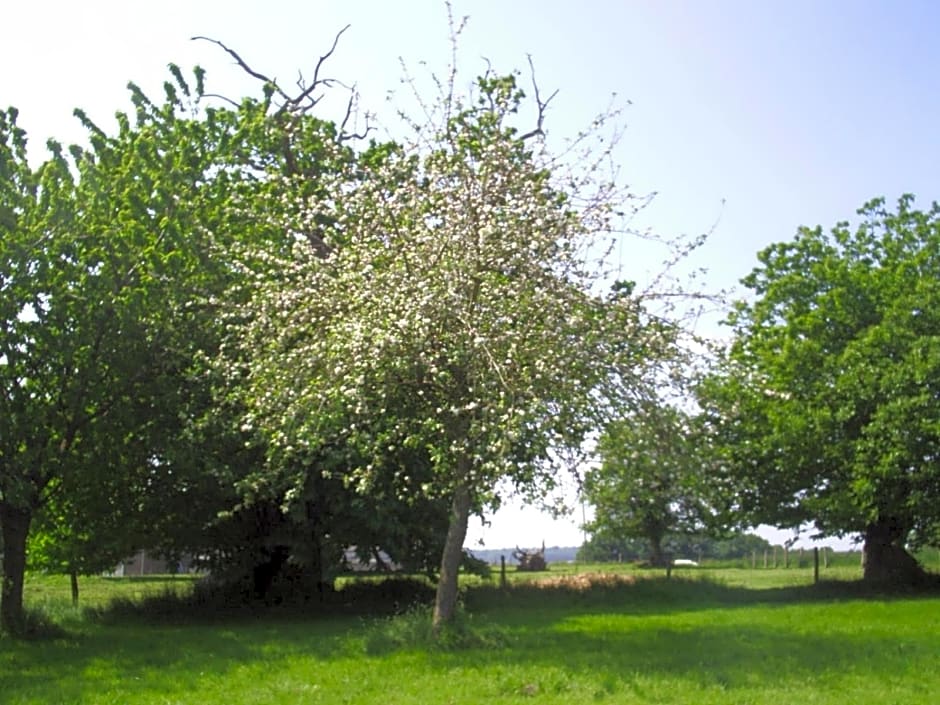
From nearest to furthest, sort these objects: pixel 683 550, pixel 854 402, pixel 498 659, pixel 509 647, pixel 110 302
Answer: pixel 498 659 → pixel 509 647 → pixel 110 302 → pixel 854 402 → pixel 683 550

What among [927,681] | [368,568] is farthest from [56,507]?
[927,681]

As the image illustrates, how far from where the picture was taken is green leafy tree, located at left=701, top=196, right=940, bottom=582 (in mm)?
24953

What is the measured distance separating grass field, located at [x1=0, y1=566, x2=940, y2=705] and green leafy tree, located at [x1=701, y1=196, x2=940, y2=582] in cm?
456

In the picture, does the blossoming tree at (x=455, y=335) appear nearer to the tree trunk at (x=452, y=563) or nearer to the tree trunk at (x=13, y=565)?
the tree trunk at (x=452, y=563)

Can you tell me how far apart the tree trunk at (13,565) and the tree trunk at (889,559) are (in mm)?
20833

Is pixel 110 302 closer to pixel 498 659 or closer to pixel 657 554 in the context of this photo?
pixel 498 659

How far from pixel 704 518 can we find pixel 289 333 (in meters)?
17.7

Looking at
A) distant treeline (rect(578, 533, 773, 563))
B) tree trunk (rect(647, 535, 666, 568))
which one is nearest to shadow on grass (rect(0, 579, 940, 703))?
tree trunk (rect(647, 535, 666, 568))

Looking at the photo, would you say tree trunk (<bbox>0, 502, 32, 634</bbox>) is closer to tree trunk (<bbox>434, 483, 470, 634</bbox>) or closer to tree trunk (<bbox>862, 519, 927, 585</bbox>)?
tree trunk (<bbox>434, 483, 470, 634</bbox>)

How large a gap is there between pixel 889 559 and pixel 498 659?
1876 cm

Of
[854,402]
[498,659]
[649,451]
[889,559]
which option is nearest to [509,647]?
[498,659]

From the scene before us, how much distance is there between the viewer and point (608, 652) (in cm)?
1368

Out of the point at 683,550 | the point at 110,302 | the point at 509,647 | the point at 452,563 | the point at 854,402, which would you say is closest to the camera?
the point at 509,647

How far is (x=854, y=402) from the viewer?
2595 cm
